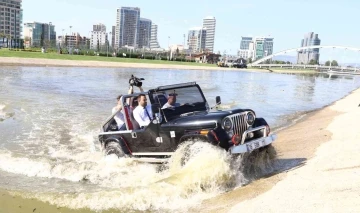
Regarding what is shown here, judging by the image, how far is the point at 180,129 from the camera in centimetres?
808

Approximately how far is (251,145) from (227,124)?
67 centimetres

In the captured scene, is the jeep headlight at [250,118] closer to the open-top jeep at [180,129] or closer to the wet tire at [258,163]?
the open-top jeep at [180,129]

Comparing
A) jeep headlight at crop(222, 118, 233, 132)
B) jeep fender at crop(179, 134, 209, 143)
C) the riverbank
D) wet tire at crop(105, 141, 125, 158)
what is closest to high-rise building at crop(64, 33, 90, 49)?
wet tire at crop(105, 141, 125, 158)

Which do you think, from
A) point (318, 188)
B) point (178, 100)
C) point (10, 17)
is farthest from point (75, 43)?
point (318, 188)

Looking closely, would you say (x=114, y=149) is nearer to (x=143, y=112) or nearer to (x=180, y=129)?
(x=143, y=112)

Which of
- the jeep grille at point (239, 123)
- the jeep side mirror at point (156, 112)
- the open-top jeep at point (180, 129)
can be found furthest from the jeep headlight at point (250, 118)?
the jeep side mirror at point (156, 112)

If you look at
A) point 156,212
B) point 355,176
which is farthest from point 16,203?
point 355,176

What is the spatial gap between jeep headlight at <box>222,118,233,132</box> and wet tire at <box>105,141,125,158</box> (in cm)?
295

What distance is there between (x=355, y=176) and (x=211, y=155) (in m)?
2.75

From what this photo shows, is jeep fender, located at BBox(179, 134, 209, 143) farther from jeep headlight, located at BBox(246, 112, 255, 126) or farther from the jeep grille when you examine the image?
jeep headlight, located at BBox(246, 112, 255, 126)

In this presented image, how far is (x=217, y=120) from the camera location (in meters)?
7.66

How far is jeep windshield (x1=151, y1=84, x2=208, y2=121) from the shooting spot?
870cm

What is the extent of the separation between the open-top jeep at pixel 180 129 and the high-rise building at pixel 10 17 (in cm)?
15245

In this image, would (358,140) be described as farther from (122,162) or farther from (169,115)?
(122,162)
